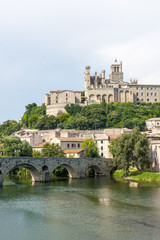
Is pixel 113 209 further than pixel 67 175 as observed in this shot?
No

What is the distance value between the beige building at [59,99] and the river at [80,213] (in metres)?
76.3

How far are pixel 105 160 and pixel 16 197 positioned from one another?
2703 centimetres

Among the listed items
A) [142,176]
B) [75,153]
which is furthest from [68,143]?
[142,176]

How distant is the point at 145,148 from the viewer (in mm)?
52000

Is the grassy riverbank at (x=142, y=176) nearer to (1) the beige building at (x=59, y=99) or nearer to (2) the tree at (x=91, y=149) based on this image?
(2) the tree at (x=91, y=149)

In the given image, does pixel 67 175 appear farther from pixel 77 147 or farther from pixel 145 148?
pixel 145 148

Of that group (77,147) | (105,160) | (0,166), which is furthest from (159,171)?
(0,166)

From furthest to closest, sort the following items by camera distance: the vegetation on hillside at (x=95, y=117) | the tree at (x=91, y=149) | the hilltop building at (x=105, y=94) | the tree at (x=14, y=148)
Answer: the hilltop building at (x=105, y=94) < the vegetation on hillside at (x=95, y=117) < the tree at (x=91, y=149) < the tree at (x=14, y=148)

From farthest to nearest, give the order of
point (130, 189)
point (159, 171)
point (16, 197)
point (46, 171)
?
point (159, 171)
point (46, 171)
point (130, 189)
point (16, 197)

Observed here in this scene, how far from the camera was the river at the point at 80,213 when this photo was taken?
23.2m

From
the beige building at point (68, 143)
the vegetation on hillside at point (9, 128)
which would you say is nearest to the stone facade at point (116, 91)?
the vegetation on hillside at point (9, 128)

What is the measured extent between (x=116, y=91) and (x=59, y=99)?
21.3m

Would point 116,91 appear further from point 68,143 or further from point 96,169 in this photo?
point 96,169

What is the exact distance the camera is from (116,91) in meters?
124
